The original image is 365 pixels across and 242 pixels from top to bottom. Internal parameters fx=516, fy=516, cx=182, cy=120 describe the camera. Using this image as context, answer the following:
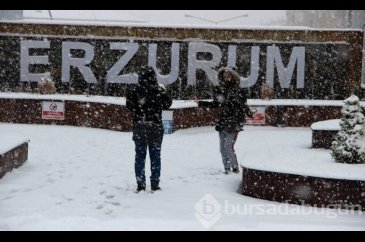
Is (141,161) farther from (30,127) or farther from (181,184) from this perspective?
(30,127)

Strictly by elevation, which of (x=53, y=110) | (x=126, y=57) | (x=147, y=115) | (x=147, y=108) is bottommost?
(x=53, y=110)

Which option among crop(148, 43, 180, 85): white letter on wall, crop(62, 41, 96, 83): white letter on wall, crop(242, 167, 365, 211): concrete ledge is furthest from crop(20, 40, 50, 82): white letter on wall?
crop(242, 167, 365, 211): concrete ledge

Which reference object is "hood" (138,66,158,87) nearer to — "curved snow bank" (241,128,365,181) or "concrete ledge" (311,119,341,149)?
"curved snow bank" (241,128,365,181)

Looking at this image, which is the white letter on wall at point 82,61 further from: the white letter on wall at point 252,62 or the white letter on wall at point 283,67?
the white letter on wall at point 283,67

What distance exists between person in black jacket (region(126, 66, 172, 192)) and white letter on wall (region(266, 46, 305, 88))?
11881 millimetres

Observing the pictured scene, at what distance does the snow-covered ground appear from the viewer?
6.14 meters

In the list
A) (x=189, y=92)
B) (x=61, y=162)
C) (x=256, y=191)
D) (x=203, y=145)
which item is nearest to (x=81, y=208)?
(x=256, y=191)

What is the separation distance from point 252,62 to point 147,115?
12.0m

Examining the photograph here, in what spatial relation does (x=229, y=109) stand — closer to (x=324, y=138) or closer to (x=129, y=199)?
(x=129, y=199)

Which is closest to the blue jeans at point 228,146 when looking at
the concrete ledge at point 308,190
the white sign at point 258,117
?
the concrete ledge at point 308,190

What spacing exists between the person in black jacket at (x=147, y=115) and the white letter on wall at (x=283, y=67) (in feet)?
39.0

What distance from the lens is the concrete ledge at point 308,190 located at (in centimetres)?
682

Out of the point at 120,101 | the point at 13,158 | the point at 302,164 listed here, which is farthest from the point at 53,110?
the point at 302,164

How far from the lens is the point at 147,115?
7.49 m
